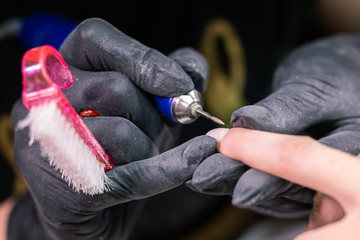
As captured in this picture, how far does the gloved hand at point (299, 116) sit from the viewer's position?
1.49ft

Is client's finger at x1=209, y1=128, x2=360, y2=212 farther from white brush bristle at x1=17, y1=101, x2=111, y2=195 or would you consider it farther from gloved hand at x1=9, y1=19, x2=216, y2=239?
white brush bristle at x1=17, y1=101, x2=111, y2=195

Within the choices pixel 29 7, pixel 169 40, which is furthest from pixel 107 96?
pixel 29 7

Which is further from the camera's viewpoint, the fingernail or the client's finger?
the fingernail

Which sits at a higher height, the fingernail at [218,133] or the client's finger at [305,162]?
the client's finger at [305,162]

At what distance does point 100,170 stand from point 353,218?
33 centimetres

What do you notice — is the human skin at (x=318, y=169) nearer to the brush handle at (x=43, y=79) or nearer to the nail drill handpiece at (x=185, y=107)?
the nail drill handpiece at (x=185, y=107)

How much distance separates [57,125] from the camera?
418 mm

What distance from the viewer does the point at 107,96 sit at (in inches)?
20.6

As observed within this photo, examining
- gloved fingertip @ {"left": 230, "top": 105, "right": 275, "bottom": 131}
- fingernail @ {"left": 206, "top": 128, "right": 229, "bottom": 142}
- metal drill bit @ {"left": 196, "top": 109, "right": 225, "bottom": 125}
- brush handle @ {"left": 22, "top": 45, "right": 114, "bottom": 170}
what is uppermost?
brush handle @ {"left": 22, "top": 45, "right": 114, "bottom": 170}

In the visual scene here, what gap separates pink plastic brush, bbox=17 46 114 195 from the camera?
406 millimetres

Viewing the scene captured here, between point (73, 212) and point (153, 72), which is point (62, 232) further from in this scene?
point (153, 72)

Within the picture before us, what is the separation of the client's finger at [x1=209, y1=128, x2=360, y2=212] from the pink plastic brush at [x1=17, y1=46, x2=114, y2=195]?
20cm

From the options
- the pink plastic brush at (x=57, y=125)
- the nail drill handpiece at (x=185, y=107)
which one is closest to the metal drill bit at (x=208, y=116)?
the nail drill handpiece at (x=185, y=107)

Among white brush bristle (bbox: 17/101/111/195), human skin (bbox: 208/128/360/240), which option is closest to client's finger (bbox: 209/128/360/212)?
human skin (bbox: 208/128/360/240)
